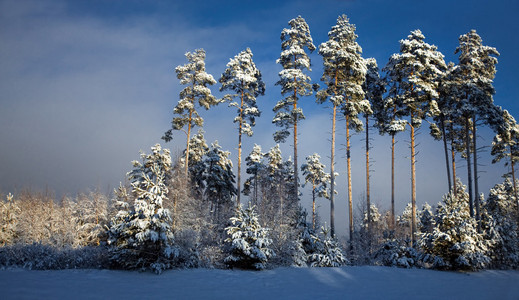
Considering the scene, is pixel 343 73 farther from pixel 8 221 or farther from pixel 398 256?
pixel 8 221

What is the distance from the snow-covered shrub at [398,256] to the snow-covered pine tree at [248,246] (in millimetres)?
9158

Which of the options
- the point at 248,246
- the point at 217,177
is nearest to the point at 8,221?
the point at 217,177

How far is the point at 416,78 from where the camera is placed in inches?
948

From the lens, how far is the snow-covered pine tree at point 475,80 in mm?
24594

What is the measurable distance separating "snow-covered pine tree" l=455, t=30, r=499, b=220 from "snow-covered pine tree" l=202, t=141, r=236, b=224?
25.2 m

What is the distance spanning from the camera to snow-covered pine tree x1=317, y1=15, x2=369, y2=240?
2400 cm

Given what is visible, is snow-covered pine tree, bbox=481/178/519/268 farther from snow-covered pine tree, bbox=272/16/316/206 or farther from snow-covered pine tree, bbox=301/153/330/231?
snow-covered pine tree, bbox=301/153/330/231

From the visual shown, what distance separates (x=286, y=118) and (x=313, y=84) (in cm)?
430

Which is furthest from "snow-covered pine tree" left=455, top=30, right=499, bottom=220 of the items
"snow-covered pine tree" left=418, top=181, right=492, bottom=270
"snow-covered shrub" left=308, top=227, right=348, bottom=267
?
"snow-covered shrub" left=308, top=227, right=348, bottom=267

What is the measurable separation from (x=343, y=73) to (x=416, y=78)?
5.56 meters

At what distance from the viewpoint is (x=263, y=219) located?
2039 cm

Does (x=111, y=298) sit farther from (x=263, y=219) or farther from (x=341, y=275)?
(x=263, y=219)

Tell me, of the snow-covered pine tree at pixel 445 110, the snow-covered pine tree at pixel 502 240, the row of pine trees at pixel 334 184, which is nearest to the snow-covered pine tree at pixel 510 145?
the row of pine trees at pixel 334 184

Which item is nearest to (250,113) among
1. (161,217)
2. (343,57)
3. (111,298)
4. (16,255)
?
(343,57)
